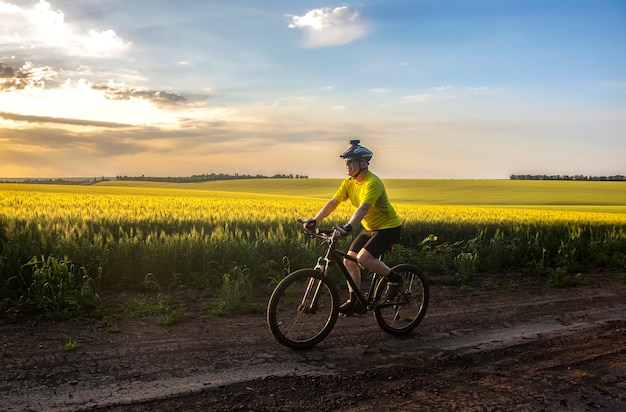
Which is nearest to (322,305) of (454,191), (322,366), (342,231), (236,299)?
(322,366)

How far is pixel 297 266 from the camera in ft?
35.8

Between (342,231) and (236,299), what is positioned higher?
(342,231)

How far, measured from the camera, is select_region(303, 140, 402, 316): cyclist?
254 inches

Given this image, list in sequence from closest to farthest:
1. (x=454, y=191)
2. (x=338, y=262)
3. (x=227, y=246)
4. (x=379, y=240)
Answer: (x=338, y=262)
(x=379, y=240)
(x=227, y=246)
(x=454, y=191)

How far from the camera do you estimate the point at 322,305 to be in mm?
6398

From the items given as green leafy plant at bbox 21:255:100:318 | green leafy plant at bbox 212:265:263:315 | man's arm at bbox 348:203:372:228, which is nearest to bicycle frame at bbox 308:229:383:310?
man's arm at bbox 348:203:372:228

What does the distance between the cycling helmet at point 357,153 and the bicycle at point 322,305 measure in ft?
3.09

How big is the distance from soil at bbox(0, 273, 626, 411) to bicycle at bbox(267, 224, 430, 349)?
0.19 m

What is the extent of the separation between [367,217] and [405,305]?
1413 millimetres

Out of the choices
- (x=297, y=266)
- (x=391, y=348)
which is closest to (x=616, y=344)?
(x=391, y=348)

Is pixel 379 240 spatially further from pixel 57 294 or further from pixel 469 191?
pixel 469 191

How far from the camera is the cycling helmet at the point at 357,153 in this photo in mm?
6438

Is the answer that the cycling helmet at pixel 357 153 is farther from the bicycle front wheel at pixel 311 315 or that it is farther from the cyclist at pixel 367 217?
the bicycle front wheel at pixel 311 315

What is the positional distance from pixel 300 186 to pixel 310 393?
2853 inches
